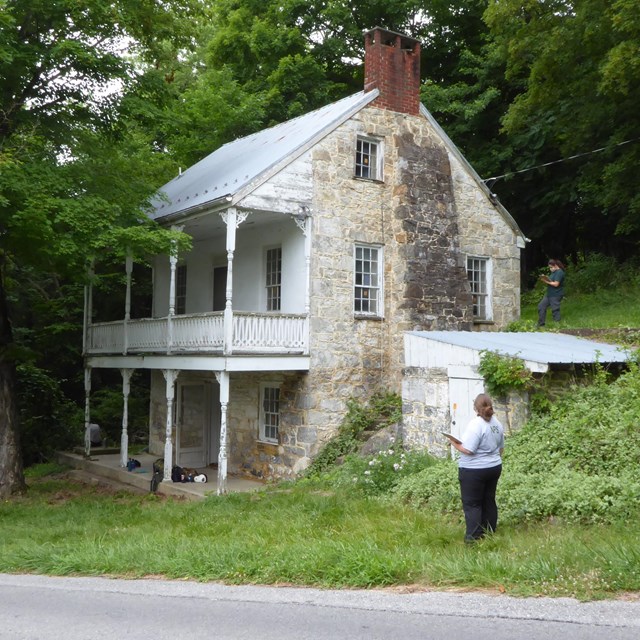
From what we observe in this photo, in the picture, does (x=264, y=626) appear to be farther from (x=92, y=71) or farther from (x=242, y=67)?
(x=242, y=67)

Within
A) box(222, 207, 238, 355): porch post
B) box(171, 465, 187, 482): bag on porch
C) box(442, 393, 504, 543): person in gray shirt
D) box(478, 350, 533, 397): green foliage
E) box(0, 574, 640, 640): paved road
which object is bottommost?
box(171, 465, 187, 482): bag on porch

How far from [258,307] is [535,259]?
15.8m

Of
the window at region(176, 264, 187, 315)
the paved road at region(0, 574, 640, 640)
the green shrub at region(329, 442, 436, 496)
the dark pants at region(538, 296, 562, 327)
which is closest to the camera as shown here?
the paved road at region(0, 574, 640, 640)

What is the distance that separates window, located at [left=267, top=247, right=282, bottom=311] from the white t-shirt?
1028 cm

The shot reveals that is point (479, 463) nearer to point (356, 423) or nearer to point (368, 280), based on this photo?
point (356, 423)

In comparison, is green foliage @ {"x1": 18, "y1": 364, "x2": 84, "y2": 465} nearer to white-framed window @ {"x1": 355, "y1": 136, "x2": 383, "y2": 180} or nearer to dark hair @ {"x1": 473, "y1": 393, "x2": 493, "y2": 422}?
white-framed window @ {"x1": 355, "y1": 136, "x2": 383, "y2": 180}

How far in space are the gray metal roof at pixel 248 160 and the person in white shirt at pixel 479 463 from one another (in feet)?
29.2

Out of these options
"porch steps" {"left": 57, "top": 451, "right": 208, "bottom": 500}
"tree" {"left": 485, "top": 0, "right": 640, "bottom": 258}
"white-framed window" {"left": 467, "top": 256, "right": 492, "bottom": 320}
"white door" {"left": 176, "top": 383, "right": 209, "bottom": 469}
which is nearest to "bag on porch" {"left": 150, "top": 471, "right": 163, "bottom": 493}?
"porch steps" {"left": 57, "top": 451, "right": 208, "bottom": 500}

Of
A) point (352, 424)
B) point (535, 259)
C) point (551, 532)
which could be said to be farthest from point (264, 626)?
point (535, 259)

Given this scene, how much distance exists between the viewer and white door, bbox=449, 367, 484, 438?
12391mm

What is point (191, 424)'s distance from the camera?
20.4 m

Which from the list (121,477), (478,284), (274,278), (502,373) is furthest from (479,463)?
(121,477)

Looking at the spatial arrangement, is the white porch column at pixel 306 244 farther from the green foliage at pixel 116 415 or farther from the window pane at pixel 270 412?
the green foliage at pixel 116 415

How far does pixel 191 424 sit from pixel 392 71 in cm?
1059
